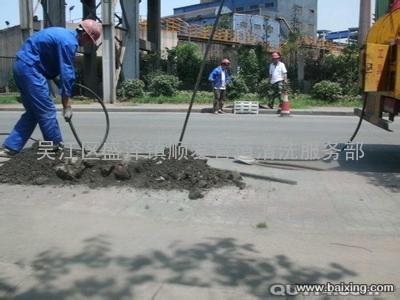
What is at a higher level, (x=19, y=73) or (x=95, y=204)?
(x=19, y=73)

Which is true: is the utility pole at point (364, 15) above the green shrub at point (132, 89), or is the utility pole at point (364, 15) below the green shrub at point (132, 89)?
above

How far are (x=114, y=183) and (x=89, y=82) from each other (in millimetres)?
25282

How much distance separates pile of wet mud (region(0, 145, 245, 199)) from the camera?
6.71 m

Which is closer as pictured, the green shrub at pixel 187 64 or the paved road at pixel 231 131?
the paved road at pixel 231 131

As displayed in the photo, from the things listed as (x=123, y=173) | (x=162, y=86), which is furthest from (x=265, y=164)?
(x=162, y=86)

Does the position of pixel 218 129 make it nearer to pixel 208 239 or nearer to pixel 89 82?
pixel 208 239

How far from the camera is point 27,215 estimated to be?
5.68m

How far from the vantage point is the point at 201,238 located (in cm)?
498

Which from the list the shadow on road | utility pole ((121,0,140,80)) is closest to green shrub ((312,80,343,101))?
utility pole ((121,0,140,80))

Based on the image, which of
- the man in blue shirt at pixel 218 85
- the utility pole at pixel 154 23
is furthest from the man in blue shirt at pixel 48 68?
the utility pole at pixel 154 23

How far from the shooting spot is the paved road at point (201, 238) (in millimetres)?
4031

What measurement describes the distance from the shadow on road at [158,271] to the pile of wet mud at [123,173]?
1974 mm

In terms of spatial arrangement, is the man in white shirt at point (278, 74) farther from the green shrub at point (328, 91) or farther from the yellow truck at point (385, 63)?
the yellow truck at point (385, 63)

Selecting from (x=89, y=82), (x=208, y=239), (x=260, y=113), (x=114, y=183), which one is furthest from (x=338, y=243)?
(x=89, y=82)
